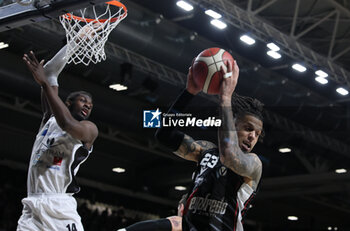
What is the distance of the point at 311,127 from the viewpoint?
12586 mm

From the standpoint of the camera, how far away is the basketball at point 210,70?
3762 mm

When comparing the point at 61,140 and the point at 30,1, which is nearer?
the point at 61,140

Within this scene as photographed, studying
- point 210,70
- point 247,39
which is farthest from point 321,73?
point 210,70

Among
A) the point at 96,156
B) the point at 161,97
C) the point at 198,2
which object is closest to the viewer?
the point at 198,2

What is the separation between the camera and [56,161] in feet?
16.3

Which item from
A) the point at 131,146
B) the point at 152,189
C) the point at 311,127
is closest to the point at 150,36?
the point at 311,127

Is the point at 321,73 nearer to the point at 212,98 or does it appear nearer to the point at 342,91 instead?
the point at 342,91

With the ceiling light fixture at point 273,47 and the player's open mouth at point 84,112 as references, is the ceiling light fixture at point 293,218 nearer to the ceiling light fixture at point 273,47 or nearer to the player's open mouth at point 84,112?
the ceiling light fixture at point 273,47

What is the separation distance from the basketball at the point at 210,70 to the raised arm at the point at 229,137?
0.07m

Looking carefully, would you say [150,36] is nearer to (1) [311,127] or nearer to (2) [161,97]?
(2) [161,97]

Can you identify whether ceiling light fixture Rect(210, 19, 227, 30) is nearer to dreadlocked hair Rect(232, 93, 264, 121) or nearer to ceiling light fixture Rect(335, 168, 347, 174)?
ceiling light fixture Rect(335, 168, 347, 174)

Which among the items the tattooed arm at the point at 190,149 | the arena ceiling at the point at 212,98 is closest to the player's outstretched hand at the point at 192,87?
the tattooed arm at the point at 190,149

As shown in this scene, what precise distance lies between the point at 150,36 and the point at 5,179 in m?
7.56

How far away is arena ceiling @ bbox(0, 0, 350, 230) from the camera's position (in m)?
10.1
